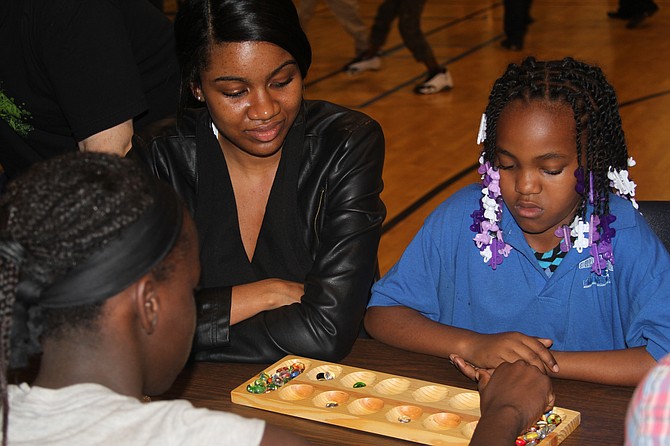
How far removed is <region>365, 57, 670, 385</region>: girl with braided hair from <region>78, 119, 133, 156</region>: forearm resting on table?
0.85m

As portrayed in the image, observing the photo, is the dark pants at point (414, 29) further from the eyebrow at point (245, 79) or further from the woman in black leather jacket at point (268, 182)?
the eyebrow at point (245, 79)

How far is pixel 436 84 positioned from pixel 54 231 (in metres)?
6.10

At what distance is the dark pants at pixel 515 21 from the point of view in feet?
26.7

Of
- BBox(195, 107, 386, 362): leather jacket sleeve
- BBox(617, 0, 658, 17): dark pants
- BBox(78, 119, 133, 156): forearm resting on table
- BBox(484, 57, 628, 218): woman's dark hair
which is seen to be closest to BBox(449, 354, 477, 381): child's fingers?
BBox(195, 107, 386, 362): leather jacket sleeve

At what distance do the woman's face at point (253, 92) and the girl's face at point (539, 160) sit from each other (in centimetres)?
54

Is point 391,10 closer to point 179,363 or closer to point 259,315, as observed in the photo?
point 259,315

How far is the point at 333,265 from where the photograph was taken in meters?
2.19

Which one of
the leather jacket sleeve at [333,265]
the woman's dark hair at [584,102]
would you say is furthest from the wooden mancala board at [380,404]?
the woman's dark hair at [584,102]

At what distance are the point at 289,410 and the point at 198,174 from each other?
0.87 metres

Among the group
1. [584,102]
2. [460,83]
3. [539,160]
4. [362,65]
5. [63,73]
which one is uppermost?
[63,73]

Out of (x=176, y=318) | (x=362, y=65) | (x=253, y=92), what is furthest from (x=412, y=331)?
(x=362, y=65)

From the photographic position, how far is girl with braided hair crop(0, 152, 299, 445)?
1.21m

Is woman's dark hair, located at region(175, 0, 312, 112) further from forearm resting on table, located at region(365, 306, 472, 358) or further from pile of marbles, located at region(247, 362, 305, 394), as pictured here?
pile of marbles, located at region(247, 362, 305, 394)

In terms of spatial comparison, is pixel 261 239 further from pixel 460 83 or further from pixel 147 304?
pixel 460 83
